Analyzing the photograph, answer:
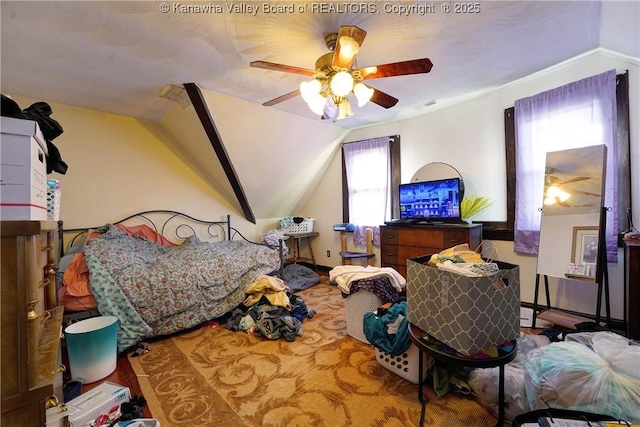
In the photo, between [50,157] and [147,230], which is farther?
[147,230]

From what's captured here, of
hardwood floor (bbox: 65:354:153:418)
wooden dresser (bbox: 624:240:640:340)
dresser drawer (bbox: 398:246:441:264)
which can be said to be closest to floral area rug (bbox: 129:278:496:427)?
hardwood floor (bbox: 65:354:153:418)

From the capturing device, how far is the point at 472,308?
1.08 metres

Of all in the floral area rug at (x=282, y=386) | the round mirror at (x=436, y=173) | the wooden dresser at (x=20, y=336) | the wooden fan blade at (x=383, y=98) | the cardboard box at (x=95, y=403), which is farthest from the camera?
the round mirror at (x=436, y=173)

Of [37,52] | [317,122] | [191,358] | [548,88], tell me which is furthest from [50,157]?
[548,88]

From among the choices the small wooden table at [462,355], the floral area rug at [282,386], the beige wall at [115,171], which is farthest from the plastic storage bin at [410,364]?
the beige wall at [115,171]

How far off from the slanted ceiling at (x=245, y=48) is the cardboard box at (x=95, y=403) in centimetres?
221

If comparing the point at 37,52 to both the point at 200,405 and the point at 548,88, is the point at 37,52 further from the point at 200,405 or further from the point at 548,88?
the point at 548,88

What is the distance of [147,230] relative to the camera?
3.24 meters

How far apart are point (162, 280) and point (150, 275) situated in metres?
0.11

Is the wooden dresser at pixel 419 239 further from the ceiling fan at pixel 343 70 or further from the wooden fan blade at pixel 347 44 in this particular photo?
the wooden fan blade at pixel 347 44

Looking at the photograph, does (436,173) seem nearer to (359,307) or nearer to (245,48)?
(359,307)

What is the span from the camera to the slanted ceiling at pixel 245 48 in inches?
64.0

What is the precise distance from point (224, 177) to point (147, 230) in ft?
3.85

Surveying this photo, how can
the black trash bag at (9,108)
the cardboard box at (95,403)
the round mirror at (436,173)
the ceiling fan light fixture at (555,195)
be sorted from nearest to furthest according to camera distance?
the black trash bag at (9,108), the cardboard box at (95,403), the ceiling fan light fixture at (555,195), the round mirror at (436,173)
